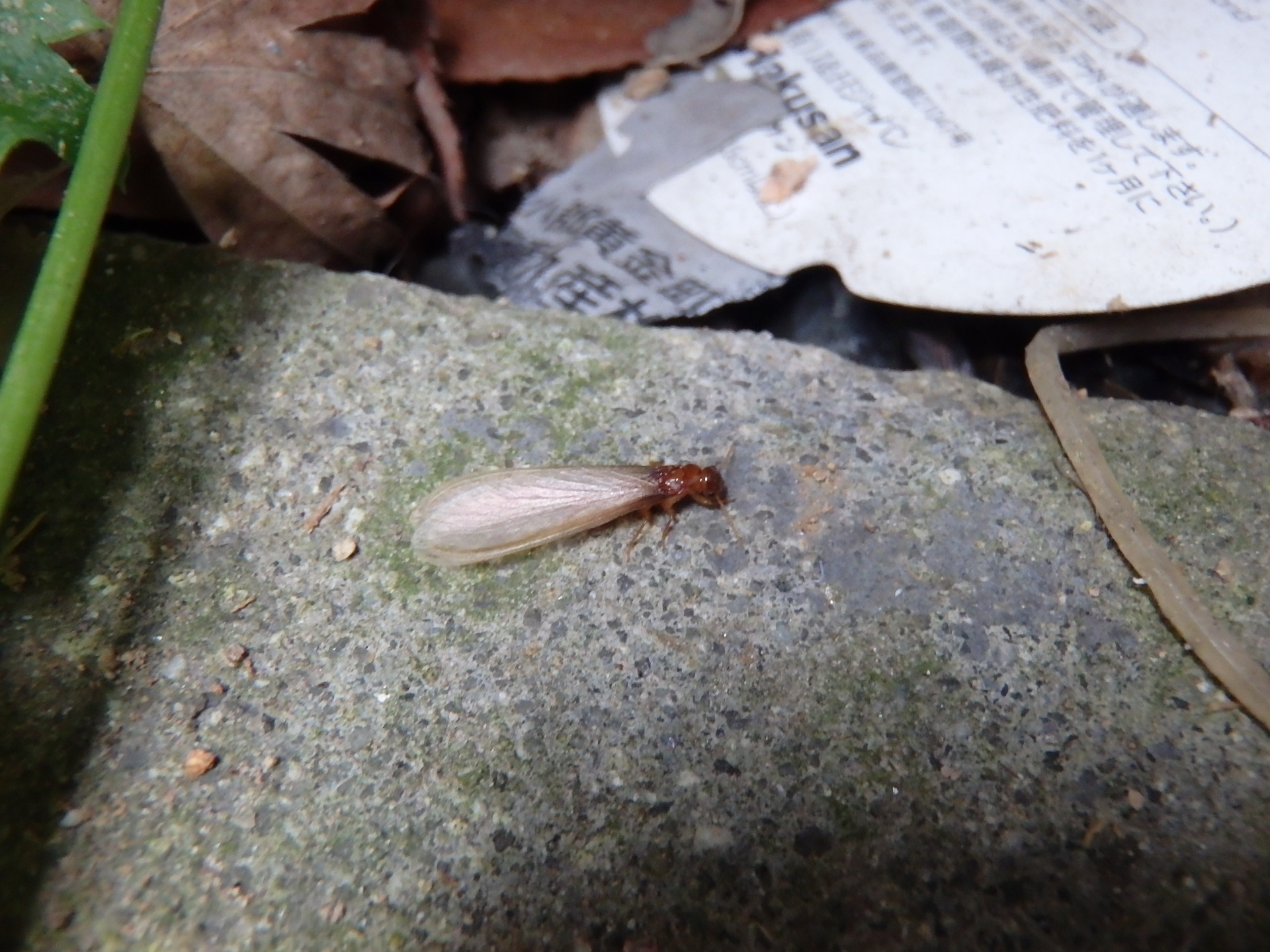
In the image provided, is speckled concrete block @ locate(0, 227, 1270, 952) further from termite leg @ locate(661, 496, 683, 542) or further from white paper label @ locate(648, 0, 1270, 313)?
white paper label @ locate(648, 0, 1270, 313)

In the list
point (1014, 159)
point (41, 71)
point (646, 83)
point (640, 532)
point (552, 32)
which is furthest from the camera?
point (646, 83)

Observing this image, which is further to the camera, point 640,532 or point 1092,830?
point 640,532

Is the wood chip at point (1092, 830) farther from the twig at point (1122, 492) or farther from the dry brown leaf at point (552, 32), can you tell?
the dry brown leaf at point (552, 32)

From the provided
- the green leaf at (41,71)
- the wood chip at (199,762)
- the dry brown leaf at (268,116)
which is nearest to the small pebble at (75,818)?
the wood chip at (199,762)

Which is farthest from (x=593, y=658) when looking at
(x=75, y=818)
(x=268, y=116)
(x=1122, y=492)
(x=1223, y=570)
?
(x=268, y=116)

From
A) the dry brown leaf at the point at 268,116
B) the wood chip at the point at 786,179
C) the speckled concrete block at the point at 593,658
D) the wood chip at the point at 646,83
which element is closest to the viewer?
the speckled concrete block at the point at 593,658

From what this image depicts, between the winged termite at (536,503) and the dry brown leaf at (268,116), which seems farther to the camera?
the dry brown leaf at (268,116)

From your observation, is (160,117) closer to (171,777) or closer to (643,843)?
(171,777)

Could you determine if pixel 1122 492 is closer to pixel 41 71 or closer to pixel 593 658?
pixel 593 658
